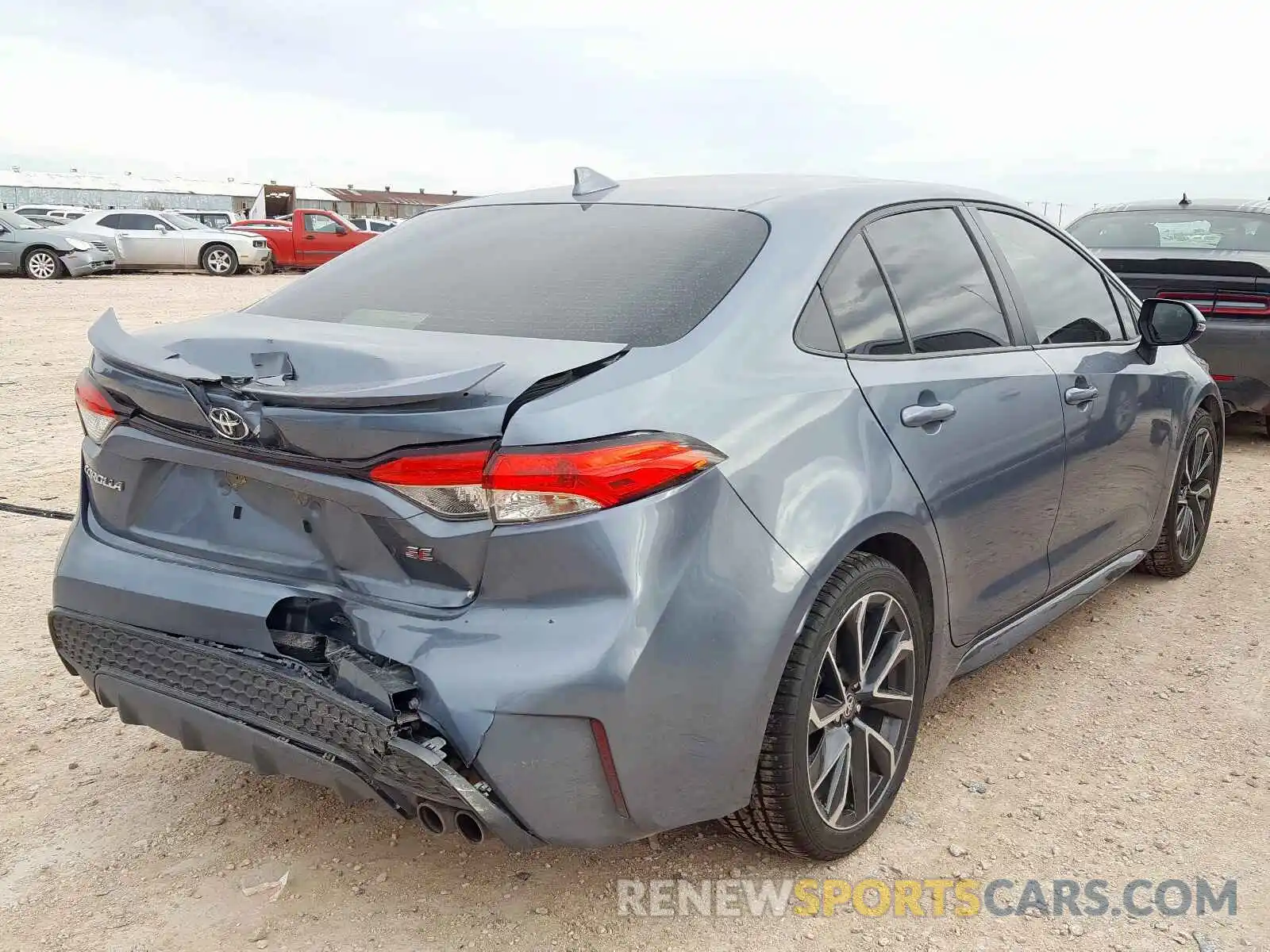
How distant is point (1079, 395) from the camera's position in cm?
353

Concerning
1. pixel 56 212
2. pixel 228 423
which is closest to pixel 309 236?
pixel 56 212

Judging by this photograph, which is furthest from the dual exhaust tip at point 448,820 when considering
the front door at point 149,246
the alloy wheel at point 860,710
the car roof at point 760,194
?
the front door at point 149,246

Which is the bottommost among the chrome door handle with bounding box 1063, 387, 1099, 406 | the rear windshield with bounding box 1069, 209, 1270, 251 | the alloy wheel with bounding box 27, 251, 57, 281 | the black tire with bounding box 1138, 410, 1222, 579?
the alloy wheel with bounding box 27, 251, 57, 281

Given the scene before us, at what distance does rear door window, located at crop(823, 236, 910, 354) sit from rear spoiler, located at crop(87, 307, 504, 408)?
0.91 metres

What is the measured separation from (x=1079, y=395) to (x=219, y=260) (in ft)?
80.0

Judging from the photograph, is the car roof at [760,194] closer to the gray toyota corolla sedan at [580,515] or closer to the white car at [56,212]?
the gray toyota corolla sedan at [580,515]

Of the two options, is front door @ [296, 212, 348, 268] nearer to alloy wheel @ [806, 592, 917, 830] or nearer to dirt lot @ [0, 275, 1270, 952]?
dirt lot @ [0, 275, 1270, 952]

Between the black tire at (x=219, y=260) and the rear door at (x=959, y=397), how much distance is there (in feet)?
78.9

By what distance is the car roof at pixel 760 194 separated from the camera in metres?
2.94

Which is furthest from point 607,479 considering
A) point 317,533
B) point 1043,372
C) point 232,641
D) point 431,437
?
point 1043,372

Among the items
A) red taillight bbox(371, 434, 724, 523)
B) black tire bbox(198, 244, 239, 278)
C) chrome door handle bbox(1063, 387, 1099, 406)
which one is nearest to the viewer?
red taillight bbox(371, 434, 724, 523)

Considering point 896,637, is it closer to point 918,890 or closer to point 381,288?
point 918,890

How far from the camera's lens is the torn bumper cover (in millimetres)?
2137

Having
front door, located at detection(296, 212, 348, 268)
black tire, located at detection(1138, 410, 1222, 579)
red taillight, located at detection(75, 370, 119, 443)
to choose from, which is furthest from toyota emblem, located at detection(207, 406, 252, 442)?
front door, located at detection(296, 212, 348, 268)
